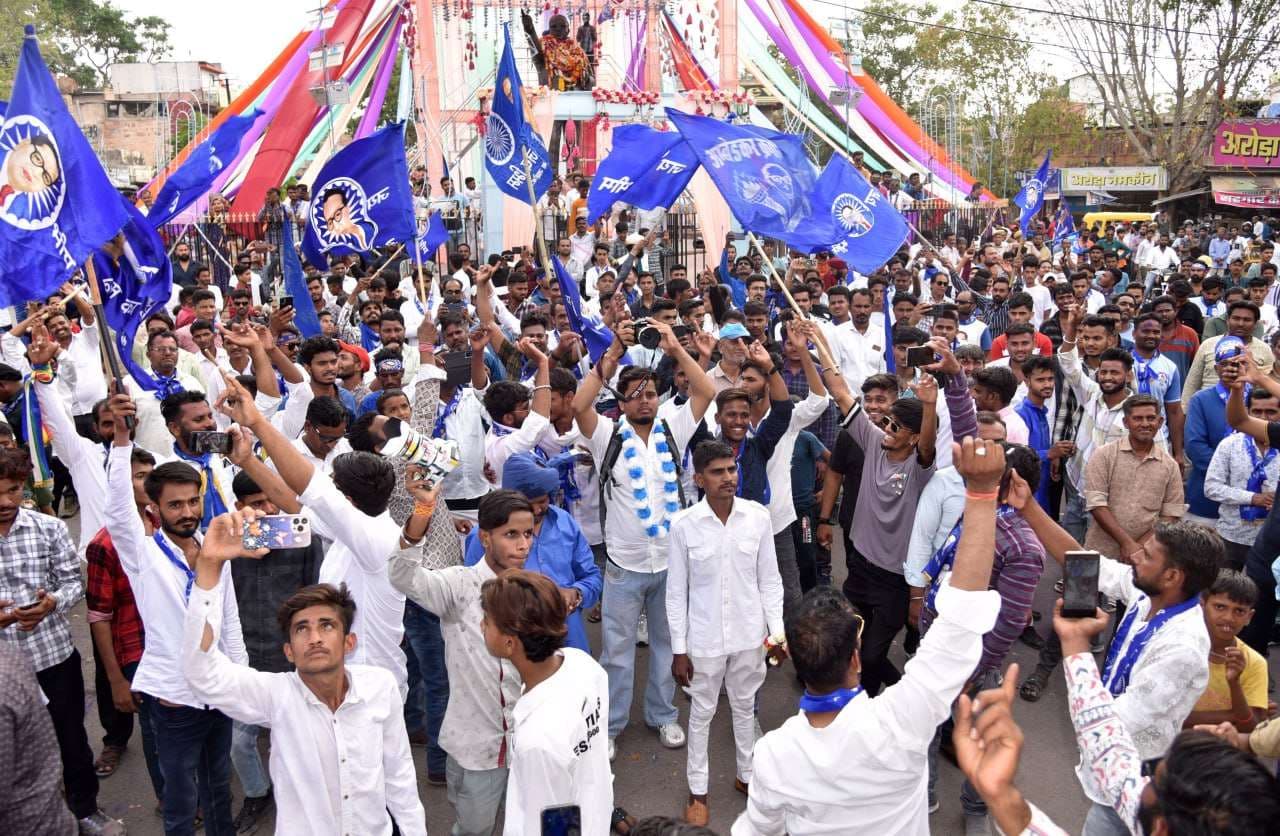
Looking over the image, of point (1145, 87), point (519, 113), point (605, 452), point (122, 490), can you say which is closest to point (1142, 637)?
point (605, 452)

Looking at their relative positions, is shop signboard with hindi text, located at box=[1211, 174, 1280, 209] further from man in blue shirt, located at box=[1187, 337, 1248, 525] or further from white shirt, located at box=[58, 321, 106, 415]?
white shirt, located at box=[58, 321, 106, 415]

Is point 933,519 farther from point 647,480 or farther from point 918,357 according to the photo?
point 918,357

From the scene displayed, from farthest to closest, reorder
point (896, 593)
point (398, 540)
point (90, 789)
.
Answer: point (896, 593) < point (90, 789) < point (398, 540)

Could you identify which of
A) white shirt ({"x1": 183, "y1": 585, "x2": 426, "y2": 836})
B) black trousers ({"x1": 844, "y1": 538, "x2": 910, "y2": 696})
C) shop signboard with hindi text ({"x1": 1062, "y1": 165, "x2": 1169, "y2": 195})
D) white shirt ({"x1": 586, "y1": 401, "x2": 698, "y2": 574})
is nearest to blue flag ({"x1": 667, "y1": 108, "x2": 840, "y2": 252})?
white shirt ({"x1": 586, "y1": 401, "x2": 698, "y2": 574})

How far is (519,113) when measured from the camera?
30.9 feet

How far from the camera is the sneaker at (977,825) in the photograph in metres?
4.44

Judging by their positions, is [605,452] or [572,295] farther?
[572,295]

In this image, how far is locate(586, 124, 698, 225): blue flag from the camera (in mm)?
10055

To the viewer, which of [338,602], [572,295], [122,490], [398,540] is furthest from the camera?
[572,295]

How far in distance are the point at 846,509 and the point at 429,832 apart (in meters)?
3.14

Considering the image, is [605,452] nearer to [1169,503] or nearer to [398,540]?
[398,540]

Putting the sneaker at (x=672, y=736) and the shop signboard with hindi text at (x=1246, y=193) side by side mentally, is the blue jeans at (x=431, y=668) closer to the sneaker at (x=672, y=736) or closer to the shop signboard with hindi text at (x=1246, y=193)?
the sneaker at (x=672, y=736)

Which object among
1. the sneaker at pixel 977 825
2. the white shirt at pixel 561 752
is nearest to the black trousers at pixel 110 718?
the white shirt at pixel 561 752

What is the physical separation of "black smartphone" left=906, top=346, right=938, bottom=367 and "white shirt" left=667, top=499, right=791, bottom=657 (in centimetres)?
182
